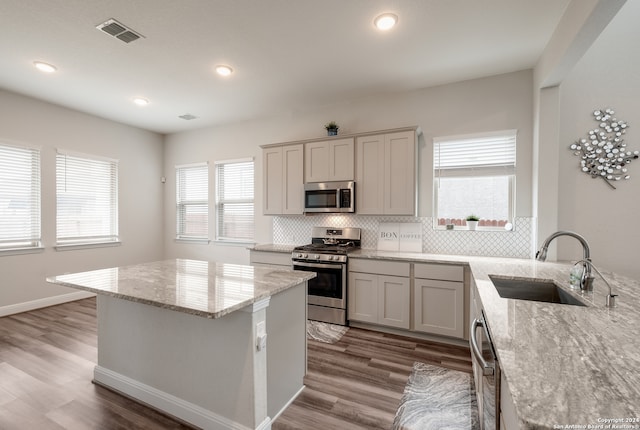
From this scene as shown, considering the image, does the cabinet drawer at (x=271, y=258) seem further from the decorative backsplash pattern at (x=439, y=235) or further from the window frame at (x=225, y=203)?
the window frame at (x=225, y=203)

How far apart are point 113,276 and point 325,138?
287cm

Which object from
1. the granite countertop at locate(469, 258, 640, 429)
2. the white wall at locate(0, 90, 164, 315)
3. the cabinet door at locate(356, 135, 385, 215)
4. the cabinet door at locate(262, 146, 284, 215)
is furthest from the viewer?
the cabinet door at locate(262, 146, 284, 215)

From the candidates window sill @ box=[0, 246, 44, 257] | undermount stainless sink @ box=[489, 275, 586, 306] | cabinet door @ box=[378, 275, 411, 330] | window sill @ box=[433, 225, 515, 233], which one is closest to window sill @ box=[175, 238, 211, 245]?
window sill @ box=[0, 246, 44, 257]

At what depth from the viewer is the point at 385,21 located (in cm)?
242

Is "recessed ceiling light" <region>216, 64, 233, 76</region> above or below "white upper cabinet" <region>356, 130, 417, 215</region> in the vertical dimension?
above

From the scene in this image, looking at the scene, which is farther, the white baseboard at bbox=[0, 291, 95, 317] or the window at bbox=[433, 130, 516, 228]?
the white baseboard at bbox=[0, 291, 95, 317]

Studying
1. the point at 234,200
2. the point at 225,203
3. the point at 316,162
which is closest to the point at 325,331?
the point at 316,162

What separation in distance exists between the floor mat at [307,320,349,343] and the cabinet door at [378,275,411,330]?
1.63ft

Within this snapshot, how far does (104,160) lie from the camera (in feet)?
16.2

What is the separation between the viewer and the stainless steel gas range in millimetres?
3555

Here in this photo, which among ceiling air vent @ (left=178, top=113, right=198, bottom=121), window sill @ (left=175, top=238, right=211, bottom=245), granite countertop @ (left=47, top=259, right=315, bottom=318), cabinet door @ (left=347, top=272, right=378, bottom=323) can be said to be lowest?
cabinet door @ (left=347, top=272, right=378, bottom=323)

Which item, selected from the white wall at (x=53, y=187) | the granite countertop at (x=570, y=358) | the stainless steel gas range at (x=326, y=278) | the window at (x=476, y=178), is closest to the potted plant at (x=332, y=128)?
the window at (x=476, y=178)

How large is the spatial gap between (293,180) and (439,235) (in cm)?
211

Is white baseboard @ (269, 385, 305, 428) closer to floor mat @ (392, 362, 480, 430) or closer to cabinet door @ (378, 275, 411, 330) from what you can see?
floor mat @ (392, 362, 480, 430)
